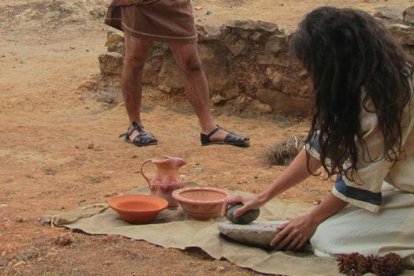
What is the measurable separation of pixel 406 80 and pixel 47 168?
104 inches

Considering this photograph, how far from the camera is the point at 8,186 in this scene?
13.8 ft

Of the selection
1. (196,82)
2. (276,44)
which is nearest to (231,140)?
(196,82)

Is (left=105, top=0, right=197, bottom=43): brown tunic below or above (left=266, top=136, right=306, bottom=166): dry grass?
above

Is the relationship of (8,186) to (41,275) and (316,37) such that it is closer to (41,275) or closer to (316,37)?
(41,275)

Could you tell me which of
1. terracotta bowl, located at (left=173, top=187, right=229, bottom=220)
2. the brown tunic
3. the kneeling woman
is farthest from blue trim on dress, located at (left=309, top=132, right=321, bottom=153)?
the brown tunic

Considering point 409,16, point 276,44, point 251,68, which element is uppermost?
point 409,16

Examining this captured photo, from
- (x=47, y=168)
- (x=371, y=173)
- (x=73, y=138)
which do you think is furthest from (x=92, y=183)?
(x=371, y=173)

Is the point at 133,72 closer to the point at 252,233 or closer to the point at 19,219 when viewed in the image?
the point at 19,219

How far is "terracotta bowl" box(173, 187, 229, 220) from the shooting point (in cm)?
344

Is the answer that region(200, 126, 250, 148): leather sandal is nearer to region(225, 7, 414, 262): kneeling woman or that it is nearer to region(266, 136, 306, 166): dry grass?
region(266, 136, 306, 166): dry grass

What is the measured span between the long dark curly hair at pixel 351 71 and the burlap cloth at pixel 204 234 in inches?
20.7

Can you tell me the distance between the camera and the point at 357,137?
2625mm

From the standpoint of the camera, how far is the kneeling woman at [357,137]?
2516 mm

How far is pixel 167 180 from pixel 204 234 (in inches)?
22.4
